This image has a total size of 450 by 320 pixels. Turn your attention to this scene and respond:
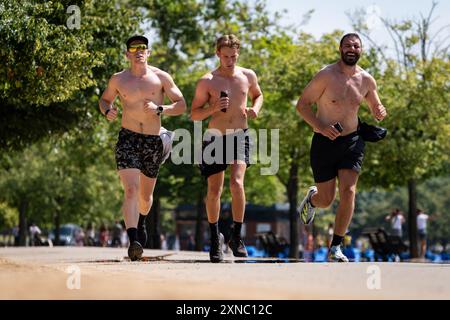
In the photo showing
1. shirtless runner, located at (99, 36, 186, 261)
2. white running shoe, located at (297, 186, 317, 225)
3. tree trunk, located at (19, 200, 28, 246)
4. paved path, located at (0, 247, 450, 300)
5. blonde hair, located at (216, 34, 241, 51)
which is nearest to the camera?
paved path, located at (0, 247, 450, 300)

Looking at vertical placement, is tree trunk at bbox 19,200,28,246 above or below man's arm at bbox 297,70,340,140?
above

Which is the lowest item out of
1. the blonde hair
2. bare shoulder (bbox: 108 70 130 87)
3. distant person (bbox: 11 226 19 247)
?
bare shoulder (bbox: 108 70 130 87)

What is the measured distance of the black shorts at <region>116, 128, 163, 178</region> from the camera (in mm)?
11141

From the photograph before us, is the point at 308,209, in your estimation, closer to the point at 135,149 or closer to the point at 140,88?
the point at 135,149

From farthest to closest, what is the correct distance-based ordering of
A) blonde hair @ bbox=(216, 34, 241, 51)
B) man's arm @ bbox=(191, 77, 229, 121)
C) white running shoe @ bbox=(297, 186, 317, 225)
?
white running shoe @ bbox=(297, 186, 317, 225)
man's arm @ bbox=(191, 77, 229, 121)
blonde hair @ bbox=(216, 34, 241, 51)

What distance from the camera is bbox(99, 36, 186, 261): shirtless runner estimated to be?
11.0m

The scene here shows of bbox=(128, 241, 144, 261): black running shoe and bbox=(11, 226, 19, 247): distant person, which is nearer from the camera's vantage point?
bbox=(128, 241, 144, 261): black running shoe

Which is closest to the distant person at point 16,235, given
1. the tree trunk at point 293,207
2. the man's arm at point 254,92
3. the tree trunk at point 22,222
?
the tree trunk at point 22,222

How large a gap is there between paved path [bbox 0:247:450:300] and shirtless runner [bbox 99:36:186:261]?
1.85 meters

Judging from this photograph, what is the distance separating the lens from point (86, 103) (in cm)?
2323

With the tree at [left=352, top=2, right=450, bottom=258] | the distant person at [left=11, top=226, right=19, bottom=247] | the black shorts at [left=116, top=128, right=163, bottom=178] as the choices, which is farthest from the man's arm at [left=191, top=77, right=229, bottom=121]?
the distant person at [left=11, top=226, right=19, bottom=247]

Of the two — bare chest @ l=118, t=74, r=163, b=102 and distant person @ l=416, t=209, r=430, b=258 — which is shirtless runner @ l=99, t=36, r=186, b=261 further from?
distant person @ l=416, t=209, r=430, b=258

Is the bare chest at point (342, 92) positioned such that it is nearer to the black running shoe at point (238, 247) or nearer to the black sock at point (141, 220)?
the black running shoe at point (238, 247)
